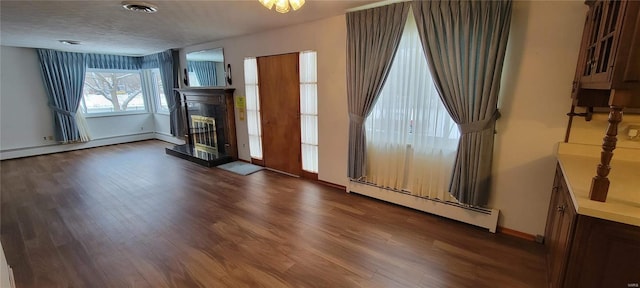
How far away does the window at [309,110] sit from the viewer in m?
3.58

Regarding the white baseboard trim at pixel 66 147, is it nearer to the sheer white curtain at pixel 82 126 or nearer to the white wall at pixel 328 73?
the sheer white curtain at pixel 82 126

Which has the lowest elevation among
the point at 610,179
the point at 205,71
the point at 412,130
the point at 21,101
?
the point at 610,179

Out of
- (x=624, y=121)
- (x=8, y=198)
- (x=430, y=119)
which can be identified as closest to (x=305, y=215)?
(x=430, y=119)

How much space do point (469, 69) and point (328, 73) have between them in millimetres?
1634

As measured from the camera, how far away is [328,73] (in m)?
3.34

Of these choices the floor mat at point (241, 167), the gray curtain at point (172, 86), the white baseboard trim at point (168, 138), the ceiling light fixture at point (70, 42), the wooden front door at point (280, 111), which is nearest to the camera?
the wooden front door at point (280, 111)

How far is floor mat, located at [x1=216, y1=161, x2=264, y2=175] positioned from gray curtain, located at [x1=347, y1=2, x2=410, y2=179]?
1.90 meters

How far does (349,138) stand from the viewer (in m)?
3.23

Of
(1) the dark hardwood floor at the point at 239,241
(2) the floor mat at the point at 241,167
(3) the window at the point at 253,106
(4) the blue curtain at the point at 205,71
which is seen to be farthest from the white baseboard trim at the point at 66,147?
(3) the window at the point at 253,106

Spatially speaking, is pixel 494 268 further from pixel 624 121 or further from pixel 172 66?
pixel 172 66

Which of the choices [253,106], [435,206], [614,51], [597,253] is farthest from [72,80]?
[597,253]

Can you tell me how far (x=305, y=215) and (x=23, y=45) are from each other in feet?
21.2

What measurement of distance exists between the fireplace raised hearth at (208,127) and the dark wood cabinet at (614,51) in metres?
4.58

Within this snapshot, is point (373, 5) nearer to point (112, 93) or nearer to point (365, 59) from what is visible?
point (365, 59)
